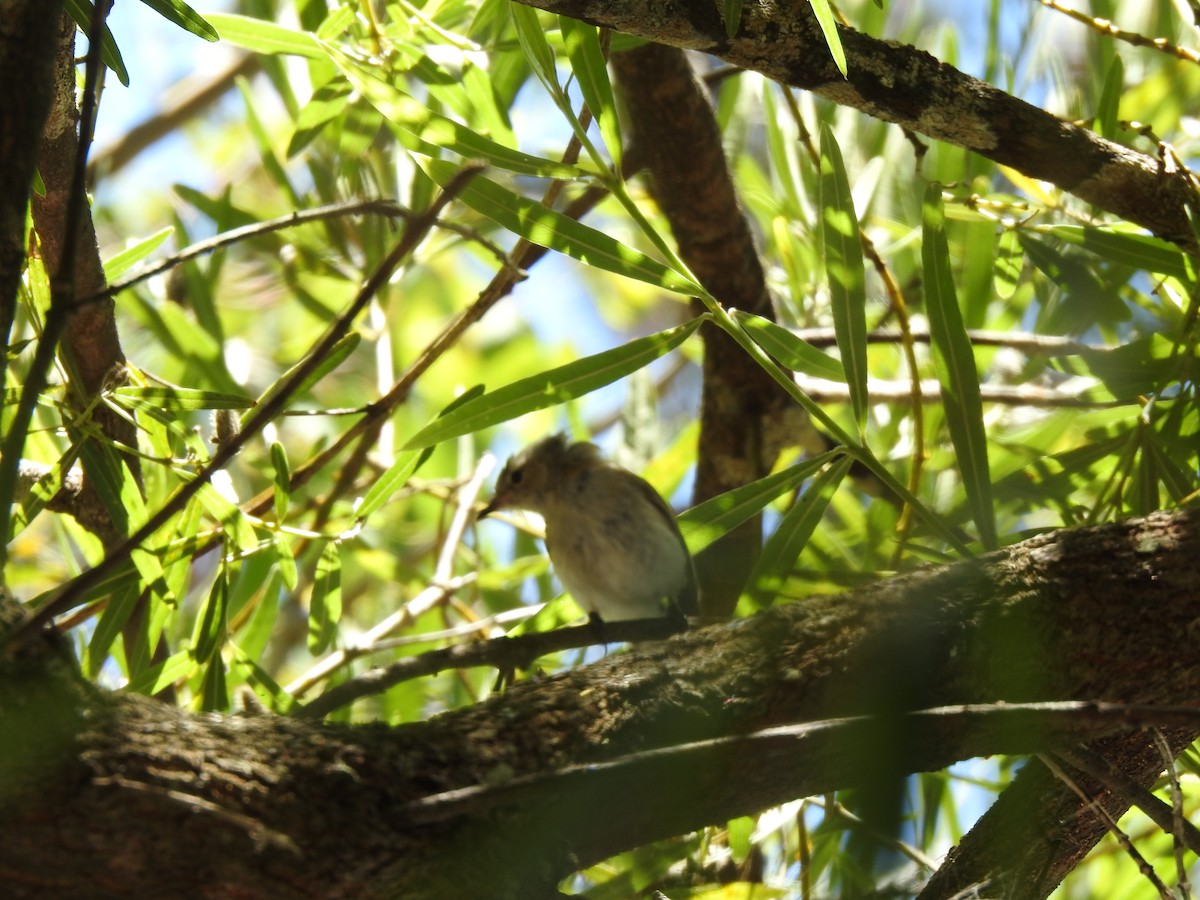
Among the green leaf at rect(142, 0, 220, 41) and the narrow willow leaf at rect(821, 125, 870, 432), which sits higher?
the green leaf at rect(142, 0, 220, 41)

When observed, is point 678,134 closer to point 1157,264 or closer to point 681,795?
point 1157,264

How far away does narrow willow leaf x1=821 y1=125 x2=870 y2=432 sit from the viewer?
2186 millimetres

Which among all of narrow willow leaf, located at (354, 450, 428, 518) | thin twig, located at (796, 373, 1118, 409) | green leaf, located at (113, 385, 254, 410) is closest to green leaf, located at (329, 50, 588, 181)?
green leaf, located at (113, 385, 254, 410)

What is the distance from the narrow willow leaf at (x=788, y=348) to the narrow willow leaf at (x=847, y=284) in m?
0.04

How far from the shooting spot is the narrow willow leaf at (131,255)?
7.88 feet

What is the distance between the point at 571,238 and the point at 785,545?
763 millimetres

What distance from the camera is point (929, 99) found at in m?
2.19

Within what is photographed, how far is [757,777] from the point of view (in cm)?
156

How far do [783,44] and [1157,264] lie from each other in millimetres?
990

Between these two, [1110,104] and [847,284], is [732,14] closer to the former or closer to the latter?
[847,284]

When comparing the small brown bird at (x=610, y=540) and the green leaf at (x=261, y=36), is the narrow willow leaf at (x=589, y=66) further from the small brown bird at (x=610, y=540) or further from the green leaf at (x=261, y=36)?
the small brown bird at (x=610, y=540)

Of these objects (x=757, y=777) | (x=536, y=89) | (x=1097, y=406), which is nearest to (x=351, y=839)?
(x=757, y=777)

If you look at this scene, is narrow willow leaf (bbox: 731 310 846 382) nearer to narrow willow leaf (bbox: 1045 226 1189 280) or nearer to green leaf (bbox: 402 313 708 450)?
green leaf (bbox: 402 313 708 450)

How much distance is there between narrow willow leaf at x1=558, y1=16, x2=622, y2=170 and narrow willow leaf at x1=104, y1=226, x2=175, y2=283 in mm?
971
